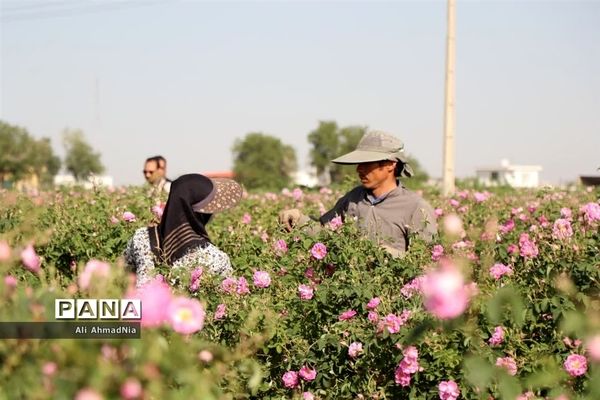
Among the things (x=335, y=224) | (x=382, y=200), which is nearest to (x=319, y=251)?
(x=335, y=224)

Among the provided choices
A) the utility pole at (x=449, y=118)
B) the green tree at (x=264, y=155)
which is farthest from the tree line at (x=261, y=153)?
the utility pole at (x=449, y=118)

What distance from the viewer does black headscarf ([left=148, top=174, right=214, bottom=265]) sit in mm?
4113

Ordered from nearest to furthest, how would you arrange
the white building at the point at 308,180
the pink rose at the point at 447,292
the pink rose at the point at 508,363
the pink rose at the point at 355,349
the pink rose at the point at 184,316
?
the pink rose at the point at 447,292 → the pink rose at the point at 184,316 → the pink rose at the point at 508,363 → the pink rose at the point at 355,349 → the white building at the point at 308,180

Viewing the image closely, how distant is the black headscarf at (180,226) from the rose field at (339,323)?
17 cm

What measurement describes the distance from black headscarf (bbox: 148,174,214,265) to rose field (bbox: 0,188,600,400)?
0.57 ft

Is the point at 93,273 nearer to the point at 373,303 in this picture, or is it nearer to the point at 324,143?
the point at 373,303

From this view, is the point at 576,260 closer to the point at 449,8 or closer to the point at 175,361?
the point at 175,361

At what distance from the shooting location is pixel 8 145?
8588cm

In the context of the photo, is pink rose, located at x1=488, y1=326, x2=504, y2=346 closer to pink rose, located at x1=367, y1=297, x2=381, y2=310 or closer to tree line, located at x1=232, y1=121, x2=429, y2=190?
pink rose, located at x1=367, y1=297, x2=381, y2=310

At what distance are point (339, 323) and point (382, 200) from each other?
1.65 m

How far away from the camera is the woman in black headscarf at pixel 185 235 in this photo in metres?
4.11

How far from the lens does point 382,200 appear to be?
523 centimetres

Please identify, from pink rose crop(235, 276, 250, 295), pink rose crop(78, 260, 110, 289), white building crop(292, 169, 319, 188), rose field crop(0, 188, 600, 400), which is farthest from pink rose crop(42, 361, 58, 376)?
white building crop(292, 169, 319, 188)

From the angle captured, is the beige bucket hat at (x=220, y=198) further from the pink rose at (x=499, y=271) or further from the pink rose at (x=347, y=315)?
the pink rose at (x=499, y=271)
